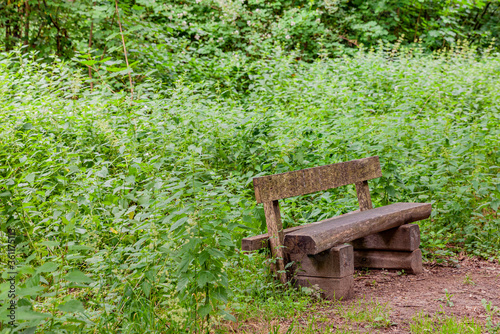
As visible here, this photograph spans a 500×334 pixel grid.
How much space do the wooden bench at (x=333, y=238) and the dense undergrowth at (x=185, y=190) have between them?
199 mm

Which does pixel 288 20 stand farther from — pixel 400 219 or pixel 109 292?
pixel 109 292

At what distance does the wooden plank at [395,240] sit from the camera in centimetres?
435

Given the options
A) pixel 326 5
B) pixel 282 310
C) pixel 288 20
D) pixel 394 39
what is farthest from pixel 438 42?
pixel 282 310

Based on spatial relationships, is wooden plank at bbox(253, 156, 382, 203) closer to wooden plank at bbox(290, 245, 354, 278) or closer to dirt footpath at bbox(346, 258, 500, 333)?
wooden plank at bbox(290, 245, 354, 278)

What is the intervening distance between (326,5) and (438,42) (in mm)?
3668

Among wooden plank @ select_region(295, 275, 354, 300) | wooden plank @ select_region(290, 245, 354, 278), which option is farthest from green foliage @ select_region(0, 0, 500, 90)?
wooden plank @ select_region(295, 275, 354, 300)

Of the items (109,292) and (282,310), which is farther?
(282,310)

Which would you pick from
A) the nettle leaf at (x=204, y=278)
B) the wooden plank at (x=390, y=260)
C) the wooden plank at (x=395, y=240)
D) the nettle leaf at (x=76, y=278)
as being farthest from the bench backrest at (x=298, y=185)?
the nettle leaf at (x=76, y=278)

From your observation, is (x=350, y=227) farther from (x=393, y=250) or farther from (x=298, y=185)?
(x=393, y=250)

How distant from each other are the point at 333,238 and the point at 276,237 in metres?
0.45

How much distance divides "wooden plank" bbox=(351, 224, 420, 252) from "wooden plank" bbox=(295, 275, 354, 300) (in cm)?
98

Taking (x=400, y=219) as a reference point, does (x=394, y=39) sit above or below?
below

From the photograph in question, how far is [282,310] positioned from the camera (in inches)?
127

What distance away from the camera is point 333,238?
3557 mm
